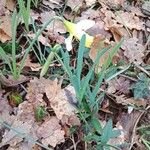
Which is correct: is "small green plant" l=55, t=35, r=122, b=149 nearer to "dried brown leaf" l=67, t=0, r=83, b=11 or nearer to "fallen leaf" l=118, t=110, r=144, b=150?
"fallen leaf" l=118, t=110, r=144, b=150

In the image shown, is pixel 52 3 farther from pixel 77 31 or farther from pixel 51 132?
pixel 51 132

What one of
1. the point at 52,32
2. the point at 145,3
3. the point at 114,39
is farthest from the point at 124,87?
the point at 145,3

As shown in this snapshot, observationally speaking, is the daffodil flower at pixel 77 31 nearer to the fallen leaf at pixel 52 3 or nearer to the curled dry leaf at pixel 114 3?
the fallen leaf at pixel 52 3

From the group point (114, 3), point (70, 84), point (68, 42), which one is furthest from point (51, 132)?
point (114, 3)

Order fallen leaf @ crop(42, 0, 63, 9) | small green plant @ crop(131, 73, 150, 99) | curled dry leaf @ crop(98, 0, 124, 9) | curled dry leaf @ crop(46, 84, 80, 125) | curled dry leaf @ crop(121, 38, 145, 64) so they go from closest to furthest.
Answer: curled dry leaf @ crop(46, 84, 80, 125)
small green plant @ crop(131, 73, 150, 99)
curled dry leaf @ crop(121, 38, 145, 64)
fallen leaf @ crop(42, 0, 63, 9)
curled dry leaf @ crop(98, 0, 124, 9)

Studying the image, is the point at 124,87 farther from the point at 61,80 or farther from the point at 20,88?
the point at 20,88

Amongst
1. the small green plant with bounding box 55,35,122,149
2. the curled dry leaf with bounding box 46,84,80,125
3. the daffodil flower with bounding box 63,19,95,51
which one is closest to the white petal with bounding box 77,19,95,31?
the daffodil flower with bounding box 63,19,95,51
